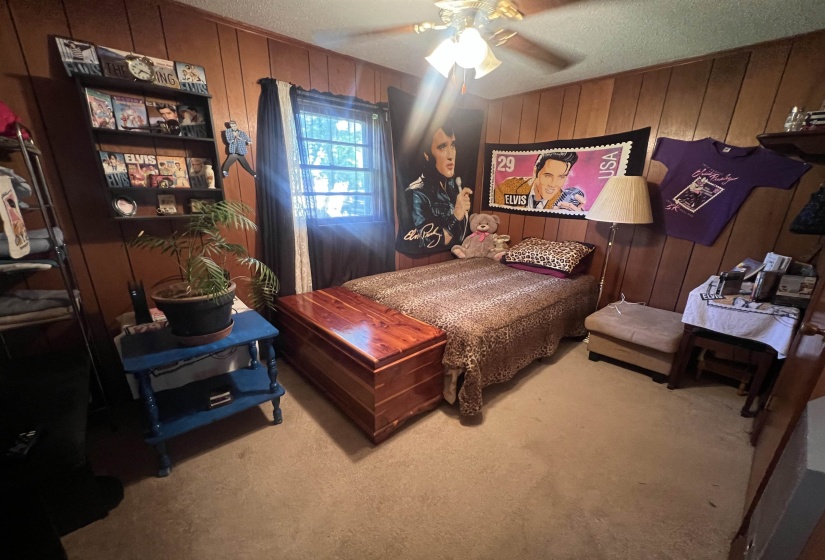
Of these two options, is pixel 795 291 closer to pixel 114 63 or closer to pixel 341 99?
pixel 341 99

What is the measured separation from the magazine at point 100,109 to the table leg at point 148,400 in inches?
51.1

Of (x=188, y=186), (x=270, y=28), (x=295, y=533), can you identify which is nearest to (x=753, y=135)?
(x=270, y=28)

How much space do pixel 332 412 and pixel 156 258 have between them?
147cm

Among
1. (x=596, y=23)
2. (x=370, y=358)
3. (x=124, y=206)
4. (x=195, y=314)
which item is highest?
(x=596, y=23)

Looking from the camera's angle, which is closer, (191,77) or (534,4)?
(534,4)

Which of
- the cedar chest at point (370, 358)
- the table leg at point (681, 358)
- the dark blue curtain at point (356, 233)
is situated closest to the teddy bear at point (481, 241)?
the dark blue curtain at point (356, 233)

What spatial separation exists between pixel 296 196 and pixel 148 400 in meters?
1.54

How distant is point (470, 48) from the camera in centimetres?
146

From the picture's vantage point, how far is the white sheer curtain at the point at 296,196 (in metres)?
2.22

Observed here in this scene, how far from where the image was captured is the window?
239 cm

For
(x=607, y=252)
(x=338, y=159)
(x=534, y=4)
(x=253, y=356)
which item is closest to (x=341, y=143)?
(x=338, y=159)

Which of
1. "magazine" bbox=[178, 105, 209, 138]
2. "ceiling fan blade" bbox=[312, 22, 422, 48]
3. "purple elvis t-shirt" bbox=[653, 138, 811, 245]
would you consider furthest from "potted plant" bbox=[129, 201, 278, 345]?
"purple elvis t-shirt" bbox=[653, 138, 811, 245]

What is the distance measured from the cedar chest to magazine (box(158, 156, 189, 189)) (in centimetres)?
98

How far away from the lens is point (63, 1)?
1529 mm
